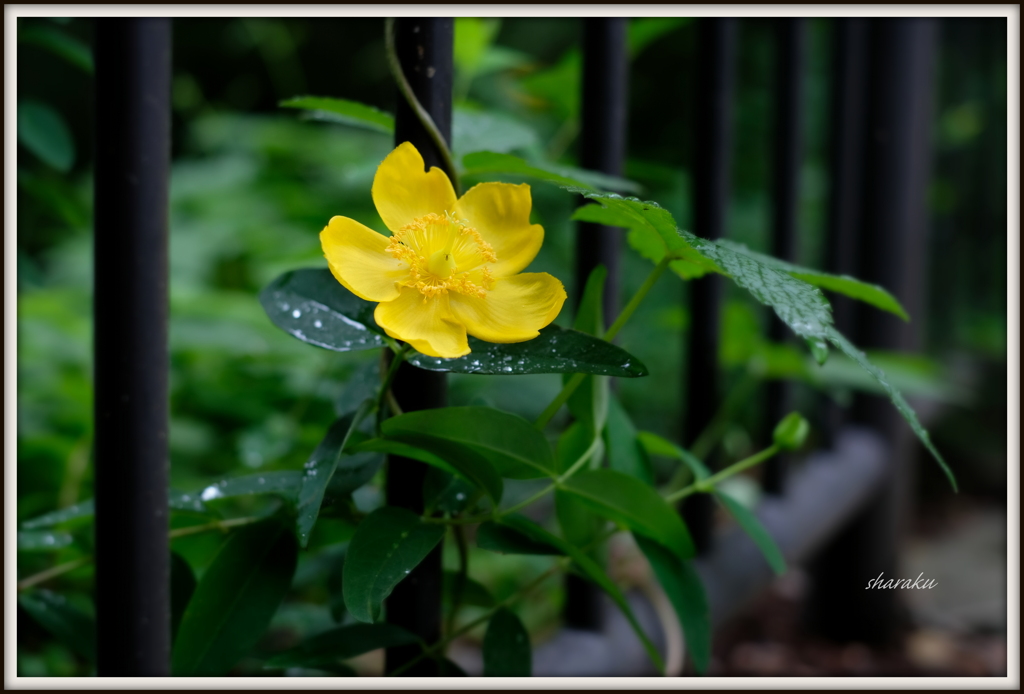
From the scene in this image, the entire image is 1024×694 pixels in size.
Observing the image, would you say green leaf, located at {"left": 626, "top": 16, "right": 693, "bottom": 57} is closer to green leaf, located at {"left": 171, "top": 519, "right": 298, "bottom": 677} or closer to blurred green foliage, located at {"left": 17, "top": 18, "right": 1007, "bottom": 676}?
blurred green foliage, located at {"left": 17, "top": 18, "right": 1007, "bottom": 676}

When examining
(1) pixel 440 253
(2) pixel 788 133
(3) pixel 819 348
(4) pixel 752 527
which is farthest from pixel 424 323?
(2) pixel 788 133

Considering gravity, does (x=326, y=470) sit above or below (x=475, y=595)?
above

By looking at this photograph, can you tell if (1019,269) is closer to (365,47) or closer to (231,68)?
(365,47)

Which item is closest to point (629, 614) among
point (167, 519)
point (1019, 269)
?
point (167, 519)

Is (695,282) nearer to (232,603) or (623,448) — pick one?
(623,448)

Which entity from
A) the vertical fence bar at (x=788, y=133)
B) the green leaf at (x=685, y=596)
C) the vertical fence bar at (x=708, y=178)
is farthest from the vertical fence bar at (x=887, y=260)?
the green leaf at (x=685, y=596)

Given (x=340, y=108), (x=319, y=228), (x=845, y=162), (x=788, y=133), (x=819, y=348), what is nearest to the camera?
(x=819, y=348)

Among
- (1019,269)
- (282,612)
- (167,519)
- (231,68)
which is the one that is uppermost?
(231,68)
